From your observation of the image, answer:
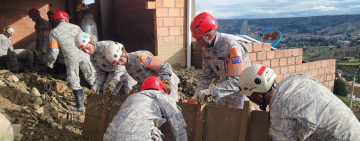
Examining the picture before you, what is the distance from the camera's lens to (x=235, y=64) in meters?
2.67

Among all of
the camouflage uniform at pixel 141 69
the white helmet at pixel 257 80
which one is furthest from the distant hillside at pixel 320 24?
the white helmet at pixel 257 80

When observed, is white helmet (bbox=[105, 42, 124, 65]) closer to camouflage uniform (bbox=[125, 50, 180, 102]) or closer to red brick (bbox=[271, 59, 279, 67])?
camouflage uniform (bbox=[125, 50, 180, 102])

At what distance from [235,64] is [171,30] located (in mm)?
2835

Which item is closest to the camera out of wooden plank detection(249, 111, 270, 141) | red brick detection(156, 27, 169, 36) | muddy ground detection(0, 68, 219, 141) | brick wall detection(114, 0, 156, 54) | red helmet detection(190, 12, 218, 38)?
wooden plank detection(249, 111, 270, 141)

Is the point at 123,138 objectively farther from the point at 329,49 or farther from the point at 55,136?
the point at 329,49

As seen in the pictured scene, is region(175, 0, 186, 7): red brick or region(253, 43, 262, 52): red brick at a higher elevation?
region(175, 0, 186, 7): red brick

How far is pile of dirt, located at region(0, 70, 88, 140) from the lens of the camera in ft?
12.5

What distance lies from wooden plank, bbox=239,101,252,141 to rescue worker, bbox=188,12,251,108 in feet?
0.72

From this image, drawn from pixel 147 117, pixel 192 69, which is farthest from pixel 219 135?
pixel 192 69

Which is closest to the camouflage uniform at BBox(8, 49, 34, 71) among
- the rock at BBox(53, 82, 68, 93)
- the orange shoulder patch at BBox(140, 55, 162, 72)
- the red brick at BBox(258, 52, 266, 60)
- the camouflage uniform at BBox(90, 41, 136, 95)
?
the rock at BBox(53, 82, 68, 93)

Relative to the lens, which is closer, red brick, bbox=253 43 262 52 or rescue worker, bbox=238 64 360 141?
rescue worker, bbox=238 64 360 141

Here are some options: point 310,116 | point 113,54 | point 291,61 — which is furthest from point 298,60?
point 310,116

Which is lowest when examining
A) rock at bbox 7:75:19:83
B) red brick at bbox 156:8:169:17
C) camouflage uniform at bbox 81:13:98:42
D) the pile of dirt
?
the pile of dirt

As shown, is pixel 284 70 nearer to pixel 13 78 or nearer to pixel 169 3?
pixel 169 3
